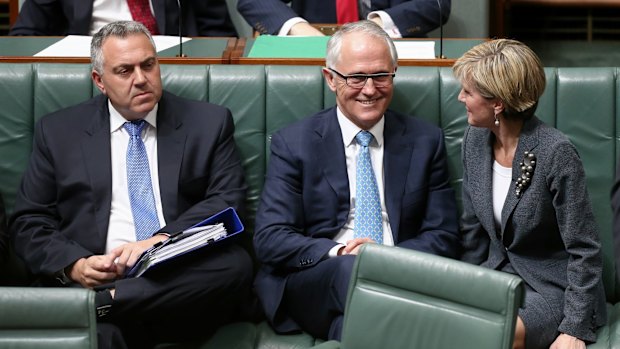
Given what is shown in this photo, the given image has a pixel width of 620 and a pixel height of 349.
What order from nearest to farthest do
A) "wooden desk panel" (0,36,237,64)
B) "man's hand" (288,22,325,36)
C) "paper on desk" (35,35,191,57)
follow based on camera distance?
"wooden desk panel" (0,36,237,64), "paper on desk" (35,35,191,57), "man's hand" (288,22,325,36)

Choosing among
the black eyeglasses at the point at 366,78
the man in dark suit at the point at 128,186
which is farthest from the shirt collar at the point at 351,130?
the man in dark suit at the point at 128,186

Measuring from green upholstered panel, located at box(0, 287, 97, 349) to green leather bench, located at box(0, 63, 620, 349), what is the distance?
3.81ft

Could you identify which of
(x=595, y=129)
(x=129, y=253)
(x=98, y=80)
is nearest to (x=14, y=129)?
(x=98, y=80)

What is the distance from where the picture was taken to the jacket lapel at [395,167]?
347 centimetres

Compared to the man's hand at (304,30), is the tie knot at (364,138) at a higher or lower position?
lower

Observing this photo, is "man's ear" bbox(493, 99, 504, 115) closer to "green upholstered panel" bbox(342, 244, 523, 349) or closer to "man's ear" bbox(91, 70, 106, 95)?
"green upholstered panel" bbox(342, 244, 523, 349)

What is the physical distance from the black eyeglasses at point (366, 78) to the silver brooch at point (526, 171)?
48cm

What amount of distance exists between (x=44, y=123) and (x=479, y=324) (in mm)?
1618

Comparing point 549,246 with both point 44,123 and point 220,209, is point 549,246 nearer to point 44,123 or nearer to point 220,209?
point 220,209

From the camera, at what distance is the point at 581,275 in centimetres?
315

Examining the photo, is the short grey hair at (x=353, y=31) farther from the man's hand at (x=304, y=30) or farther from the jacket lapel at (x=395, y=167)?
the man's hand at (x=304, y=30)

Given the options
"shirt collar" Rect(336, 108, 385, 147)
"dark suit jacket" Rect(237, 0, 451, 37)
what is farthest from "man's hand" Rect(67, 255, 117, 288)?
"dark suit jacket" Rect(237, 0, 451, 37)

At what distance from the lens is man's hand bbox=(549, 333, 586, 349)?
3.15 metres

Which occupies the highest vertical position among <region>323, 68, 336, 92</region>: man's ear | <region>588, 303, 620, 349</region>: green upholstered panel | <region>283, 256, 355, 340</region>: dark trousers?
<region>323, 68, 336, 92</region>: man's ear
